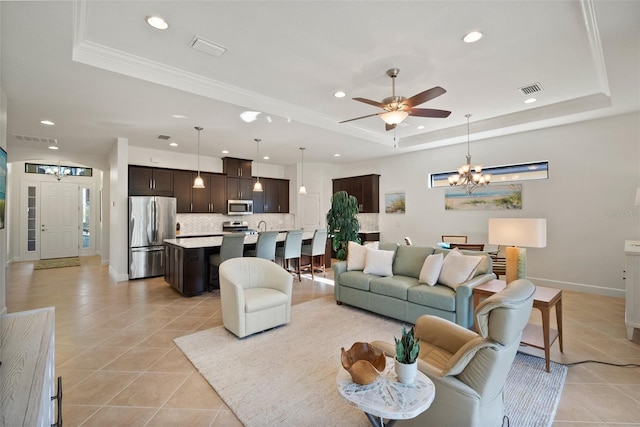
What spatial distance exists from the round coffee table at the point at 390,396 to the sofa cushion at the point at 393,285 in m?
2.02

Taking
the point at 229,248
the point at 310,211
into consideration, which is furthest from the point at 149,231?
the point at 310,211

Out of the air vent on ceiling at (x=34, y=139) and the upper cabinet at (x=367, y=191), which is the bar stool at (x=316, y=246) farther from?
the air vent on ceiling at (x=34, y=139)

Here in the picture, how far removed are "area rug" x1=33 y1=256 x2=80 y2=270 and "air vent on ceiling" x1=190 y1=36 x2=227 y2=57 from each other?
7504 mm

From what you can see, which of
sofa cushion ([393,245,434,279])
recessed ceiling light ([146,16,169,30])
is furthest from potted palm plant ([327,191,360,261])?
recessed ceiling light ([146,16,169,30])

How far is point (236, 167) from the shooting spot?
7879 mm

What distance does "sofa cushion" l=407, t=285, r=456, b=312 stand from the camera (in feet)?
10.4

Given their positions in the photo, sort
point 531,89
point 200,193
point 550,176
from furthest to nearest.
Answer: point 200,193 → point 550,176 → point 531,89

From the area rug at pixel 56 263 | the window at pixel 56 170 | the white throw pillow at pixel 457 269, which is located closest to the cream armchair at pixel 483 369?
the white throw pillow at pixel 457 269

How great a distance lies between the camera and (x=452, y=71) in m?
3.42

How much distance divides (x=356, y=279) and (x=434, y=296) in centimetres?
109

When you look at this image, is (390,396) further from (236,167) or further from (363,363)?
(236,167)

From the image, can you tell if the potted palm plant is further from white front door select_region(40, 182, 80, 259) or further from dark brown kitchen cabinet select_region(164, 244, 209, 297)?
white front door select_region(40, 182, 80, 259)

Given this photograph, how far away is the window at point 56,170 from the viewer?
27.4 ft

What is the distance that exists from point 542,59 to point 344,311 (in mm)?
3766
